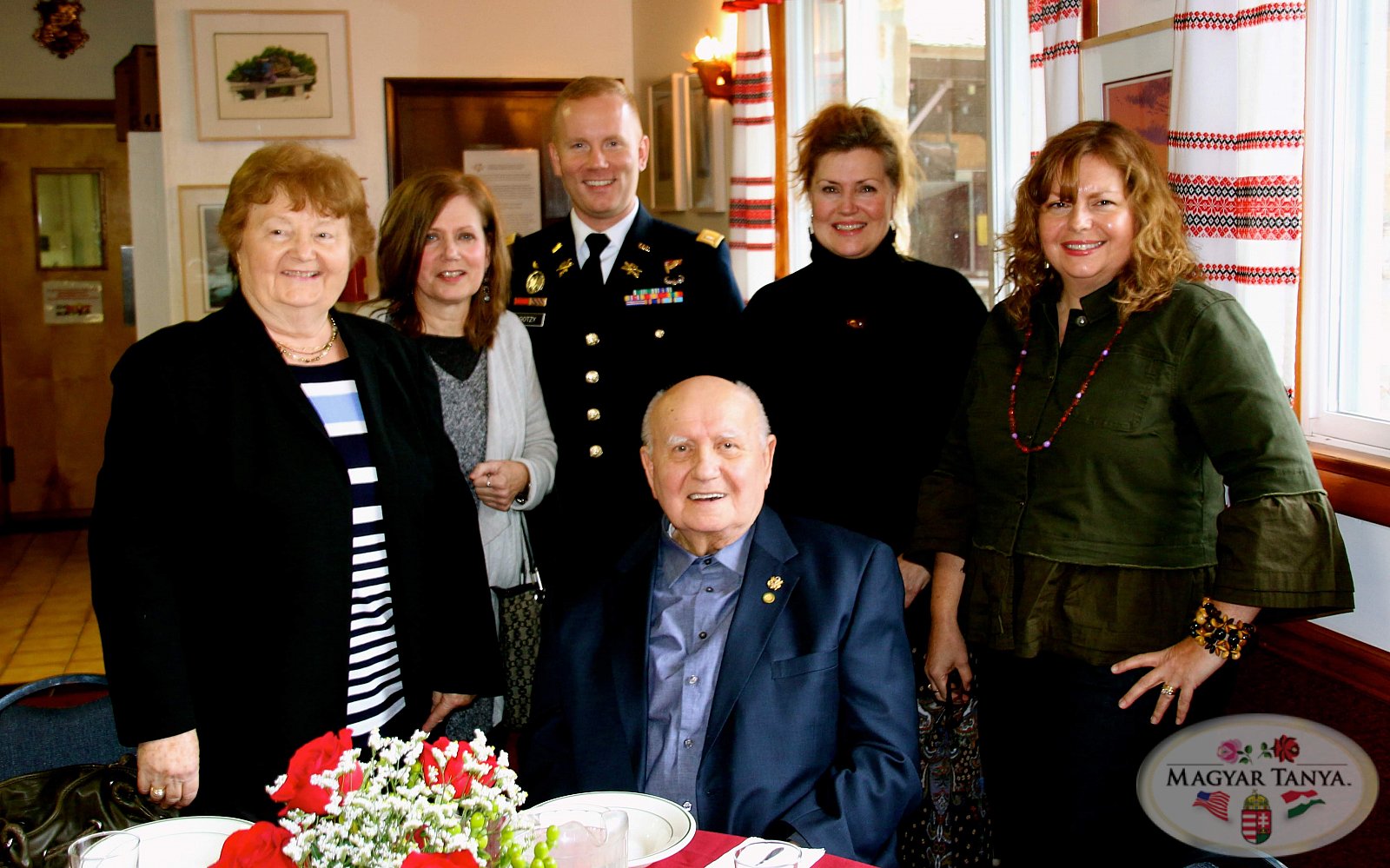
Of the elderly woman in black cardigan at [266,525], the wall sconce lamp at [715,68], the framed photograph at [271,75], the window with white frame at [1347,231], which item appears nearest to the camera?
the elderly woman in black cardigan at [266,525]

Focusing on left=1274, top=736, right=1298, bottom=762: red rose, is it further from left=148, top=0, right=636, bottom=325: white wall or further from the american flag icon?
left=148, top=0, right=636, bottom=325: white wall

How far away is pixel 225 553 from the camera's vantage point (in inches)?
73.5

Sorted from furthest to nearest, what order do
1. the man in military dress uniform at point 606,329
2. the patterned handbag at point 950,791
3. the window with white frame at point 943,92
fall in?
the window with white frame at point 943,92 → the man in military dress uniform at point 606,329 → the patterned handbag at point 950,791

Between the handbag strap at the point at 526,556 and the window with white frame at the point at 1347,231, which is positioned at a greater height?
the window with white frame at the point at 1347,231

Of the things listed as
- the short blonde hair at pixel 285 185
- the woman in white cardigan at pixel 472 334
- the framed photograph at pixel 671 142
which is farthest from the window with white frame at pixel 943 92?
the short blonde hair at pixel 285 185

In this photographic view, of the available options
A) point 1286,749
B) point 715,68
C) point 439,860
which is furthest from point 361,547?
point 715,68

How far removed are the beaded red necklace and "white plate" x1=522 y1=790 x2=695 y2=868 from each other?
913 mm

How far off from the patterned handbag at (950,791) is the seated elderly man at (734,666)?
431 mm

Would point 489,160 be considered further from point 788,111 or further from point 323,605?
point 323,605

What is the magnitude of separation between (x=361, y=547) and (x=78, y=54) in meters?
6.59

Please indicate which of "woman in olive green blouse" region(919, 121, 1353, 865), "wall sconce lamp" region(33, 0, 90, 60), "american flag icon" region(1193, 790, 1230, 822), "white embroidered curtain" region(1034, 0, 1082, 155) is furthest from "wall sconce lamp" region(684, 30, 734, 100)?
"wall sconce lamp" region(33, 0, 90, 60)

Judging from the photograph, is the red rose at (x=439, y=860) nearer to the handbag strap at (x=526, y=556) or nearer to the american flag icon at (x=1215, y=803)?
the american flag icon at (x=1215, y=803)

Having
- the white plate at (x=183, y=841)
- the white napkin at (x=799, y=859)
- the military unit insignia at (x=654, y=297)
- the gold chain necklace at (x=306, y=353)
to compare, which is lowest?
the white napkin at (x=799, y=859)

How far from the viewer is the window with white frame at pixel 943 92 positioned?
10.6ft
